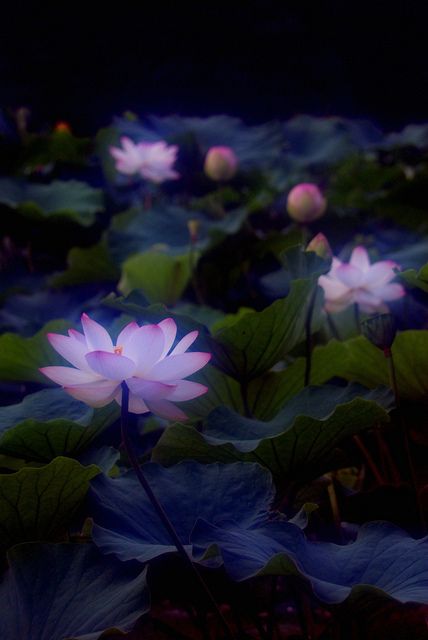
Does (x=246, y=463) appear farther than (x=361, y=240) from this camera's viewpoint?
No

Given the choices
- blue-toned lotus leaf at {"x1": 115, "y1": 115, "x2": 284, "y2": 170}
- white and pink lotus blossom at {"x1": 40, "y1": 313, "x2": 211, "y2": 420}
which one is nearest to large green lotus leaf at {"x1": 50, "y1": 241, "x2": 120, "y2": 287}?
blue-toned lotus leaf at {"x1": 115, "y1": 115, "x2": 284, "y2": 170}

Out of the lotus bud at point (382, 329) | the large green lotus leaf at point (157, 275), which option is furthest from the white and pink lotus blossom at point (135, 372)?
the large green lotus leaf at point (157, 275)

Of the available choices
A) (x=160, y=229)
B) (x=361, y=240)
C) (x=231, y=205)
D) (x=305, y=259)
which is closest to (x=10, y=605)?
(x=305, y=259)

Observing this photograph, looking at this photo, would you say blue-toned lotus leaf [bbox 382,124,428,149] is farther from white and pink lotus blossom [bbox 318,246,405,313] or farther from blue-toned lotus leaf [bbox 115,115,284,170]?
white and pink lotus blossom [bbox 318,246,405,313]

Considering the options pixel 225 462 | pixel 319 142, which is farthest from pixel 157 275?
pixel 319 142

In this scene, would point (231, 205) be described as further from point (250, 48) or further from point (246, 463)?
point (250, 48)

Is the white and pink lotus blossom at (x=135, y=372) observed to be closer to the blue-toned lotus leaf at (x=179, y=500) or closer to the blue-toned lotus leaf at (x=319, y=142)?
the blue-toned lotus leaf at (x=179, y=500)
